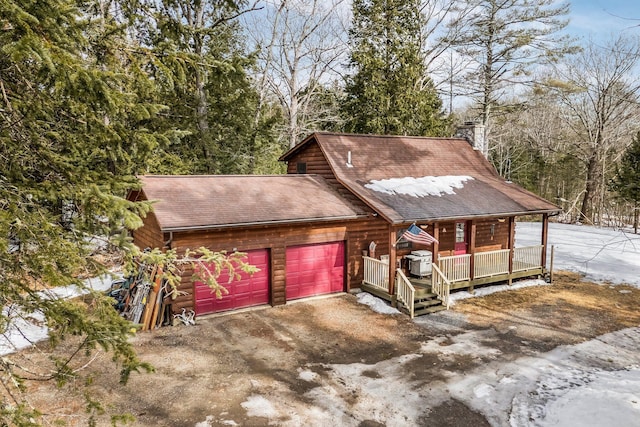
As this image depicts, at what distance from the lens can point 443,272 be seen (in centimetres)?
1380

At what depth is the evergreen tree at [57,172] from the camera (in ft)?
12.0

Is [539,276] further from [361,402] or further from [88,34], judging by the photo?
[88,34]

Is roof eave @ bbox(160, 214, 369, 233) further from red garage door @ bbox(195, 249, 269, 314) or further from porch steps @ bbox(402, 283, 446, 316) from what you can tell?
porch steps @ bbox(402, 283, 446, 316)

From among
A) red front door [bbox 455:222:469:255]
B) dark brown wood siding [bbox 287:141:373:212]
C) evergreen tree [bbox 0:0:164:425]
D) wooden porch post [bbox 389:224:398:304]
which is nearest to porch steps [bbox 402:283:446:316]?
wooden porch post [bbox 389:224:398:304]

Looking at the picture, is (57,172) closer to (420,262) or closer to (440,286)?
(440,286)

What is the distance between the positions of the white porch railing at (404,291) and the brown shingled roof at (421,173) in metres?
1.68

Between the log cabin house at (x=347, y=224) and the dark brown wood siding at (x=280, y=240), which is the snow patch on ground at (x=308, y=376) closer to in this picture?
the dark brown wood siding at (x=280, y=240)

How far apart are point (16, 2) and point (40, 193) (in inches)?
66.8

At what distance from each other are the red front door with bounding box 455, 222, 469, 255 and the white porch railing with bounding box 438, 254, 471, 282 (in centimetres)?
174

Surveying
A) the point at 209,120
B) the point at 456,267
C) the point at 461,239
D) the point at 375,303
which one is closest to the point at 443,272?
the point at 456,267

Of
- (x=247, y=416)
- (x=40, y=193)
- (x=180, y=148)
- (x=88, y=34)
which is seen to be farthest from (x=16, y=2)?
(x=180, y=148)

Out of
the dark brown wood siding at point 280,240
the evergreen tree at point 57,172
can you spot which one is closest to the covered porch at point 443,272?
the dark brown wood siding at point 280,240

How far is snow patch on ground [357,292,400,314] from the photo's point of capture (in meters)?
12.4

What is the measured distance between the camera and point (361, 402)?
302 inches
